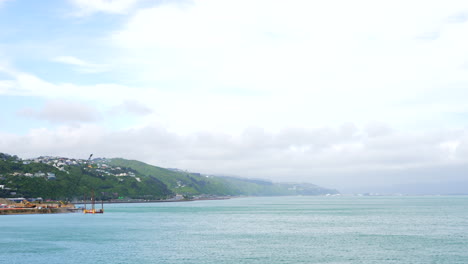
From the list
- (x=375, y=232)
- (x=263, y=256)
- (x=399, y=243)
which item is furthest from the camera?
(x=375, y=232)

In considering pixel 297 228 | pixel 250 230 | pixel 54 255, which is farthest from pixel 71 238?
pixel 297 228

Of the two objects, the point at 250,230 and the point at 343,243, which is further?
the point at 250,230

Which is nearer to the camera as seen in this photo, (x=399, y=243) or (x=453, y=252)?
(x=453, y=252)

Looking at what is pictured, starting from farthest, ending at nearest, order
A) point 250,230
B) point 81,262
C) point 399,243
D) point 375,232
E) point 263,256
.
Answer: point 250,230 → point 375,232 → point 399,243 → point 263,256 → point 81,262

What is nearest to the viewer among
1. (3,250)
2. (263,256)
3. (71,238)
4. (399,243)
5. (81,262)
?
(81,262)

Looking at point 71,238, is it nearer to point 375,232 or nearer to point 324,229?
point 324,229

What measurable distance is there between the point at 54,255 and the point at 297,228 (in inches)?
2590

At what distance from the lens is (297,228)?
4781 inches

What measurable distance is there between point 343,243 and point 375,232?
23002 mm

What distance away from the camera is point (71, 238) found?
328 feet

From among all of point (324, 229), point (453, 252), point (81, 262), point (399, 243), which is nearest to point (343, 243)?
point (399, 243)

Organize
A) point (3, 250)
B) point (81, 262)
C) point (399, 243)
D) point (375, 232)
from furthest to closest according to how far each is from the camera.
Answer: point (375, 232) < point (399, 243) < point (3, 250) < point (81, 262)

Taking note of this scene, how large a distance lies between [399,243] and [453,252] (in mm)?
13185

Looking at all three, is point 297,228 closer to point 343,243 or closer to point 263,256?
point 343,243
